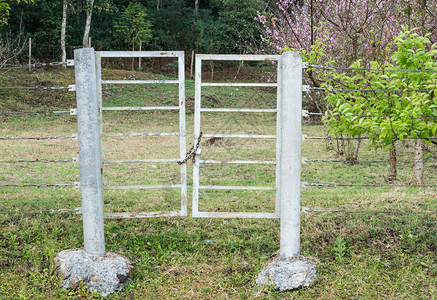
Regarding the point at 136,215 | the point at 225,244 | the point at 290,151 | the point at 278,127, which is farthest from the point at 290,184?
the point at 136,215

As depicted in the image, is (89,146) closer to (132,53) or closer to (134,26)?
(132,53)

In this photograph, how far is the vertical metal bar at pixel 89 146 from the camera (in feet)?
11.0

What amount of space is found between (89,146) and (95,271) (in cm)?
104

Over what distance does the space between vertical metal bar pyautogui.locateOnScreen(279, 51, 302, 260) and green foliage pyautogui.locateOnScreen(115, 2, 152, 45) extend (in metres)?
25.2

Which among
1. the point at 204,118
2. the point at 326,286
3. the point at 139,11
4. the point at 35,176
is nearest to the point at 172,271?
the point at 326,286

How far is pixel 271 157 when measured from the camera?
31.4 ft

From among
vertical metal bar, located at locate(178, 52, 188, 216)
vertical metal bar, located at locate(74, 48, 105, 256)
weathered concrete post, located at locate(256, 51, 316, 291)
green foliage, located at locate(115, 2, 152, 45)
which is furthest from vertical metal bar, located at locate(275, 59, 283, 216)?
green foliage, located at locate(115, 2, 152, 45)

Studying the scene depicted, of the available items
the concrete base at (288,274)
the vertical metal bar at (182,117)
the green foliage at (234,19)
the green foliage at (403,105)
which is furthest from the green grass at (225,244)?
the green foliage at (234,19)

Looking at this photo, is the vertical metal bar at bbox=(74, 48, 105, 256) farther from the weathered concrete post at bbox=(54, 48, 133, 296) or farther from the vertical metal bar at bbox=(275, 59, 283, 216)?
the vertical metal bar at bbox=(275, 59, 283, 216)

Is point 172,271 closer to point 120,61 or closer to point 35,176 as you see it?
point 35,176

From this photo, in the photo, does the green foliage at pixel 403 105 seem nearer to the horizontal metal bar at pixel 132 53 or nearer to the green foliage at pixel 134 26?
the horizontal metal bar at pixel 132 53

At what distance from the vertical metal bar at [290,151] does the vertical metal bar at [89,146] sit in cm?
155

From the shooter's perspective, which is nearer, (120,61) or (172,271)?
(172,271)

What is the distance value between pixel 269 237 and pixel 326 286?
85 centimetres
